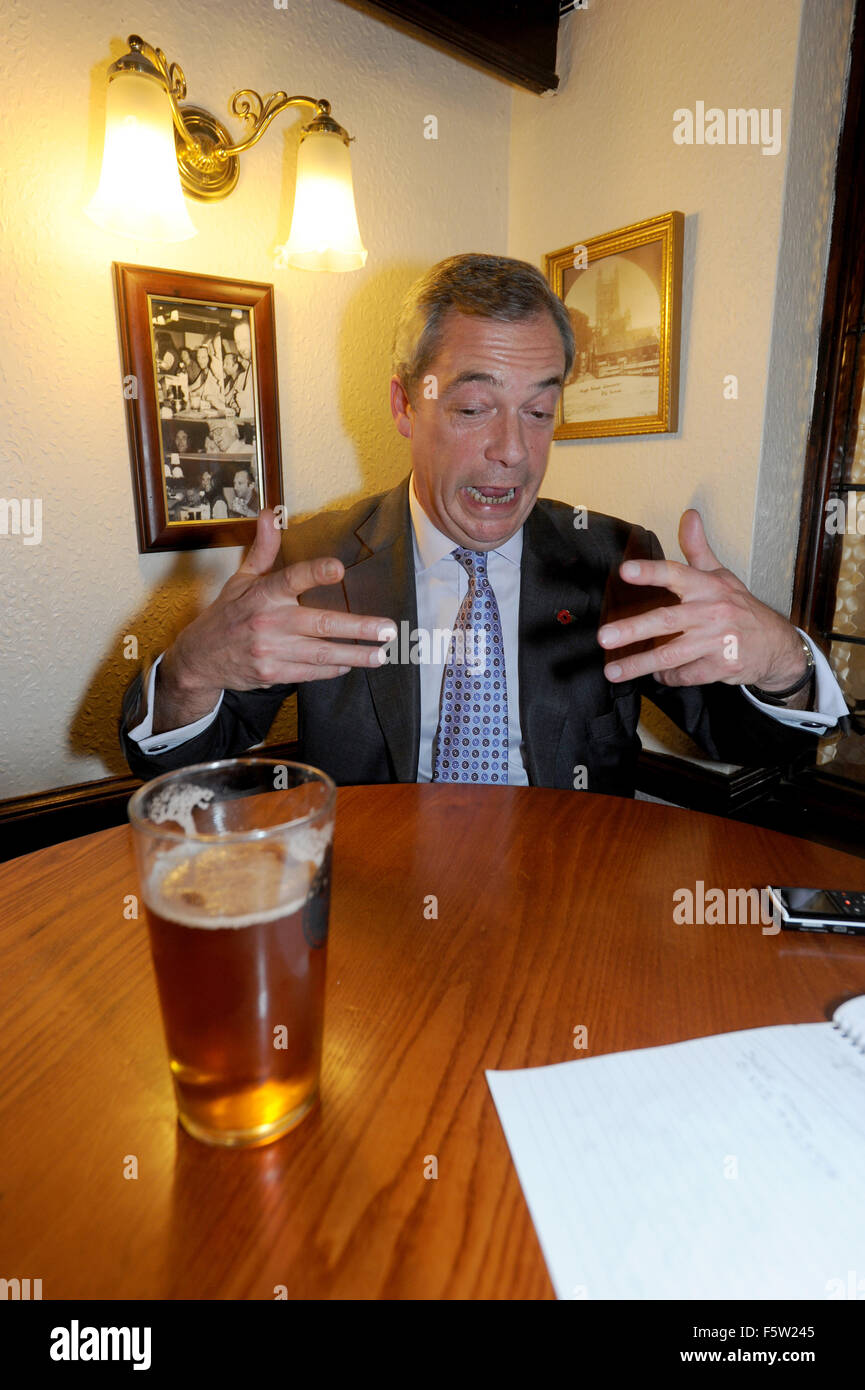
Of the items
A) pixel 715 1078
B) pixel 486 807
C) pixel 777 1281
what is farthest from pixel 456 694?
pixel 777 1281

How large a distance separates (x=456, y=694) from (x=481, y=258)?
91 cm

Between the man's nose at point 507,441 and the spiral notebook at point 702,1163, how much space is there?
1.19 metres

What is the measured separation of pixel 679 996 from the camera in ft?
2.11

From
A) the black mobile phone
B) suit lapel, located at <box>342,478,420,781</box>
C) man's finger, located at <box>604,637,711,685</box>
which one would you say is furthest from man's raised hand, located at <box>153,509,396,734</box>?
the black mobile phone

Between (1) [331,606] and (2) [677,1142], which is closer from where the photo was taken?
(2) [677,1142]

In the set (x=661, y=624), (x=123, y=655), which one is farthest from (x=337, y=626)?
(x=123, y=655)

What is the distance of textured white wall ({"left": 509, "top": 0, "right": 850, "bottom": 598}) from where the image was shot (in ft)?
5.96

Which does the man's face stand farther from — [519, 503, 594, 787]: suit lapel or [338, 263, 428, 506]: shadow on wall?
[338, 263, 428, 506]: shadow on wall

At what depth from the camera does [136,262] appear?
1.78 metres

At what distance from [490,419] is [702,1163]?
1381 mm

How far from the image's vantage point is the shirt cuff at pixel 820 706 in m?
1.23

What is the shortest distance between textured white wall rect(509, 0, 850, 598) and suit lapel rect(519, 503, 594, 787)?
0.61 metres
